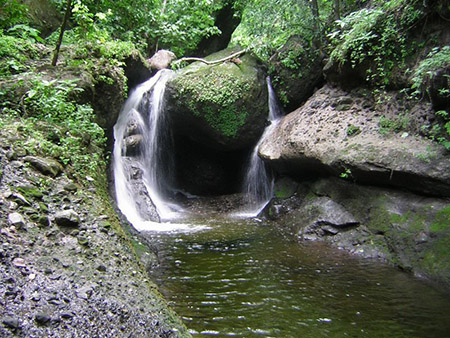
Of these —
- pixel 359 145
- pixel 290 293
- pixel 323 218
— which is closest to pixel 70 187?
pixel 290 293

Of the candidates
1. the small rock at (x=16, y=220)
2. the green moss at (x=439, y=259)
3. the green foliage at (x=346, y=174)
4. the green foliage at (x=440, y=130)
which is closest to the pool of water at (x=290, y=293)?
the green moss at (x=439, y=259)

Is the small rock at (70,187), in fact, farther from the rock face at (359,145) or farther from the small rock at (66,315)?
the rock face at (359,145)

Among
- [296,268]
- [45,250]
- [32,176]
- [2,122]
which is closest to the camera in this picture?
[45,250]

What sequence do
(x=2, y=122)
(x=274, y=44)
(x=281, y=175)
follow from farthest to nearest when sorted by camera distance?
(x=274, y=44)
(x=281, y=175)
(x=2, y=122)

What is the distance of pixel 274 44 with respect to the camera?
34.4ft

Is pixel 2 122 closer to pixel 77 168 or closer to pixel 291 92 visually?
pixel 77 168

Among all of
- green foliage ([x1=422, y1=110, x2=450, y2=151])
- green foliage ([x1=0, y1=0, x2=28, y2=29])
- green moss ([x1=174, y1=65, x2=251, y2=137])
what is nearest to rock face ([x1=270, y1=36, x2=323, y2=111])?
green moss ([x1=174, y1=65, x2=251, y2=137])

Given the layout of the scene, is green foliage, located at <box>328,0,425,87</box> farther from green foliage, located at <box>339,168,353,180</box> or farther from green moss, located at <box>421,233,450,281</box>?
green moss, located at <box>421,233,450,281</box>

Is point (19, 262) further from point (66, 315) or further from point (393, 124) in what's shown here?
point (393, 124)

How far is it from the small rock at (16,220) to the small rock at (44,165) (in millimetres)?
847

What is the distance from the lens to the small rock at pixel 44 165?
11.5 ft

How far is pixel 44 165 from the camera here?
3535 millimetres

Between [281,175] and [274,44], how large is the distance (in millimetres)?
4441

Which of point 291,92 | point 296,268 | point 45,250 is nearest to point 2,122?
point 45,250
